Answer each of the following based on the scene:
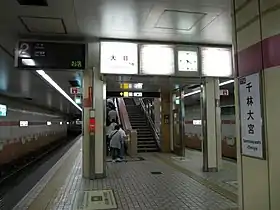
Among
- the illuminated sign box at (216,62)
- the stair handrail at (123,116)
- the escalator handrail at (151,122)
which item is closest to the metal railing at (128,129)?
the stair handrail at (123,116)

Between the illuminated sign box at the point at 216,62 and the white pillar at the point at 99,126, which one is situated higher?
the illuminated sign box at the point at 216,62

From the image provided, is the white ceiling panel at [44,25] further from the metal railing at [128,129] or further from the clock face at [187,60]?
the metal railing at [128,129]

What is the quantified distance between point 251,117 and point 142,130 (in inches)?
546

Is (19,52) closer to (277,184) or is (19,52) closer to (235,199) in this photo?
(235,199)

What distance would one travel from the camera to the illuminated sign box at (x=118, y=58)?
7023mm

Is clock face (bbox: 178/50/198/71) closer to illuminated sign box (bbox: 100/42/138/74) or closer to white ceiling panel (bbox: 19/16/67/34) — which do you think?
illuminated sign box (bbox: 100/42/138/74)

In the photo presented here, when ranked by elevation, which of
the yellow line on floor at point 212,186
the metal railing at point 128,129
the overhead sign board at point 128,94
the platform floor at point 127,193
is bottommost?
the platform floor at point 127,193

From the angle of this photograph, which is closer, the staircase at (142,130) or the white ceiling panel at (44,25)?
the white ceiling panel at (44,25)

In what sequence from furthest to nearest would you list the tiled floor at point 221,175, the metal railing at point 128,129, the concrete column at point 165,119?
the concrete column at point 165,119 → the metal railing at point 128,129 → the tiled floor at point 221,175

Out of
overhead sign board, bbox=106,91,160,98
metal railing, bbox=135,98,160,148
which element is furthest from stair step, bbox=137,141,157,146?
overhead sign board, bbox=106,91,160,98

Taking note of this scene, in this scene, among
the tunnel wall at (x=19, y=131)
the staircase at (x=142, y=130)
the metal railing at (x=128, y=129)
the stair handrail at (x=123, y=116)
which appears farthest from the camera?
the stair handrail at (x=123, y=116)

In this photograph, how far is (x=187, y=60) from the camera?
7.51 metres

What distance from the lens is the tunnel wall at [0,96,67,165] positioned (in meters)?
13.5

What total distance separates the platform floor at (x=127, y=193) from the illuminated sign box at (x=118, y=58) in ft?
8.51
